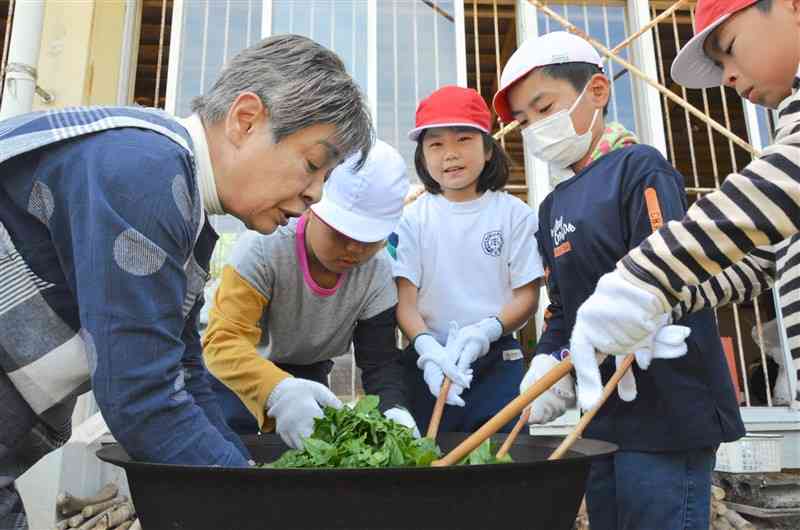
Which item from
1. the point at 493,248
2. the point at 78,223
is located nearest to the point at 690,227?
the point at 78,223

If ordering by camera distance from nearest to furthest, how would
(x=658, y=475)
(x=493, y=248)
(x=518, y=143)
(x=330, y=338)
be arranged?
(x=658, y=475) → (x=330, y=338) → (x=493, y=248) → (x=518, y=143)

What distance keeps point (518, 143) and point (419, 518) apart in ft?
16.9

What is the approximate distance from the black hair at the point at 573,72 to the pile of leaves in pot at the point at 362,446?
92 centimetres

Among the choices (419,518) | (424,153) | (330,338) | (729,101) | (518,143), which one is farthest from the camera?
(729,101)

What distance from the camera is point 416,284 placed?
1.79 metres

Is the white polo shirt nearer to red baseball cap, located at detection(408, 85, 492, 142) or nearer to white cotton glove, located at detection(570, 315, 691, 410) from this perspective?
red baseball cap, located at detection(408, 85, 492, 142)

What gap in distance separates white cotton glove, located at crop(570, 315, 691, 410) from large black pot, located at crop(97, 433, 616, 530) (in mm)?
228

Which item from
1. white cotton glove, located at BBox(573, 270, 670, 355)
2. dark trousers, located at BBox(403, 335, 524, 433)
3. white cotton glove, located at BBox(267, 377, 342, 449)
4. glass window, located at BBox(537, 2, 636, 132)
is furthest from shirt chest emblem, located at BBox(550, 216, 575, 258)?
glass window, located at BBox(537, 2, 636, 132)

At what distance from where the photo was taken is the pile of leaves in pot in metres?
0.92

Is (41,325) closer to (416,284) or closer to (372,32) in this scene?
(416,284)

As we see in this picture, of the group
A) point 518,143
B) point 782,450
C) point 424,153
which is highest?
→ point 518,143

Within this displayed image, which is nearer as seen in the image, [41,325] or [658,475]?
[41,325]

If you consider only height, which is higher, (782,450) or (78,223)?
(78,223)

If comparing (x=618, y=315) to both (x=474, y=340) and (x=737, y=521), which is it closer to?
(x=474, y=340)
